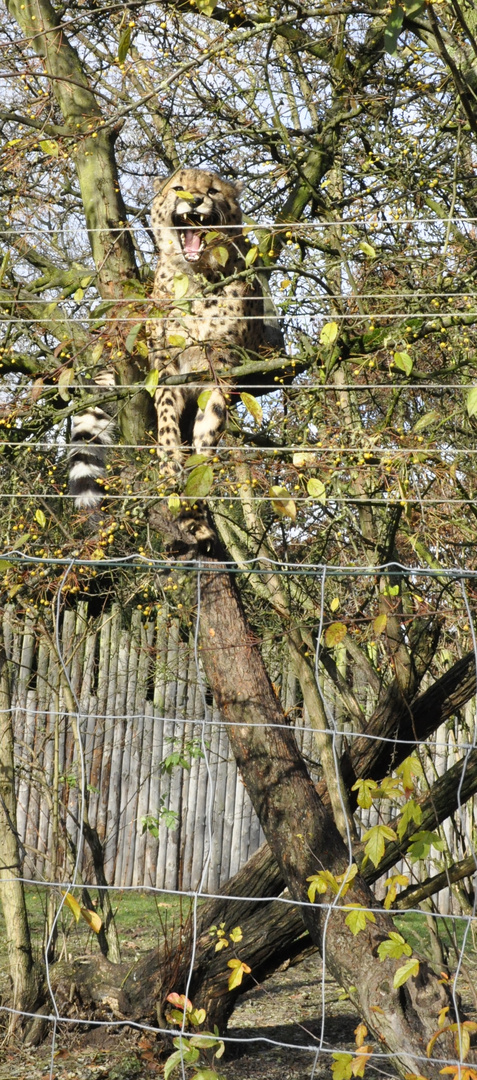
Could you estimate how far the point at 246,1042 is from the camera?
4.57m

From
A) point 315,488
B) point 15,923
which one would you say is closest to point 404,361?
point 315,488

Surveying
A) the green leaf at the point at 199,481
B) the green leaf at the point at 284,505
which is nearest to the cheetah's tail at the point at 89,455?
the green leaf at the point at 284,505

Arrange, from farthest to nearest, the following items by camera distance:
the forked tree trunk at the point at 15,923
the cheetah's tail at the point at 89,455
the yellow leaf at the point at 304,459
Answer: the forked tree trunk at the point at 15,923 → the cheetah's tail at the point at 89,455 → the yellow leaf at the point at 304,459

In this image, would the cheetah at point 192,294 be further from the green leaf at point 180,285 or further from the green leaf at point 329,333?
the green leaf at point 180,285

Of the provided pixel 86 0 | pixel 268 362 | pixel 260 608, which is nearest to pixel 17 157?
pixel 86 0

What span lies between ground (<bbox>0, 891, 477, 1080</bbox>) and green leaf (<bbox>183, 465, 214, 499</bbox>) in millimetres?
1790

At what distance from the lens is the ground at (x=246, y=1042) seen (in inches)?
157

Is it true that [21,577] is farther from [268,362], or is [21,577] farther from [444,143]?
[444,143]

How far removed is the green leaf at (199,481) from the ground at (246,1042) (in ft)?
5.87

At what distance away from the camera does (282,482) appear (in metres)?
3.85

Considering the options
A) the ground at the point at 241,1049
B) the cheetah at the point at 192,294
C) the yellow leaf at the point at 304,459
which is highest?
the cheetah at the point at 192,294

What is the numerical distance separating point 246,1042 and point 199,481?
3.14 m

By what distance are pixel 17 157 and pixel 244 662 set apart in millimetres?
2075

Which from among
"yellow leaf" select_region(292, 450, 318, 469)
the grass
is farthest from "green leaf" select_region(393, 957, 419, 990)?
the grass
